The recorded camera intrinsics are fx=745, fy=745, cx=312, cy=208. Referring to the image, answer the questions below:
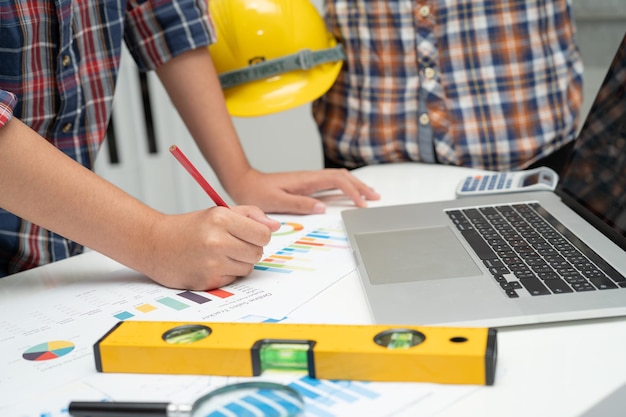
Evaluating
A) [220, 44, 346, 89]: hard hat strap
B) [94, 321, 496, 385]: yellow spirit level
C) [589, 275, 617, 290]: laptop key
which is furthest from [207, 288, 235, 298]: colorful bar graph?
[220, 44, 346, 89]: hard hat strap

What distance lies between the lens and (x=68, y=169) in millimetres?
790

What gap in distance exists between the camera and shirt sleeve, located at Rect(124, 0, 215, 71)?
1112 millimetres

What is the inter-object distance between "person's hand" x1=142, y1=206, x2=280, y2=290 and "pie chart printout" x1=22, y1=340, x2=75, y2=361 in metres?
0.15

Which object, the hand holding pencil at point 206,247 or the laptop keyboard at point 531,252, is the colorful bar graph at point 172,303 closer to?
the hand holding pencil at point 206,247

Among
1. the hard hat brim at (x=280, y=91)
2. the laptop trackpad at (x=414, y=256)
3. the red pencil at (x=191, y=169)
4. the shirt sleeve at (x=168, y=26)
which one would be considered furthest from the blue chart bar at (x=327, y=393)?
the hard hat brim at (x=280, y=91)

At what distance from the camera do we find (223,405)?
0.51m

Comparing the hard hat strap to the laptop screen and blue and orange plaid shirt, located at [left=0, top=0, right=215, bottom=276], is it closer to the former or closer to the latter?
blue and orange plaid shirt, located at [left=0, top=0, right=215, bottom=276]

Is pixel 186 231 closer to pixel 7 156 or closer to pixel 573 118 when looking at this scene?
pixel 7 156

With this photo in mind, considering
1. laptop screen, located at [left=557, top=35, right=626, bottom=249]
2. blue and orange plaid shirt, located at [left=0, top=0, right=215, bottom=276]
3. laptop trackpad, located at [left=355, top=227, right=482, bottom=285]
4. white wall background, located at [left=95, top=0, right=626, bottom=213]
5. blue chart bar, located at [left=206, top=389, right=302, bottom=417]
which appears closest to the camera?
blue chart bar, located at [left=206, top=389, right=302, bottom=417]

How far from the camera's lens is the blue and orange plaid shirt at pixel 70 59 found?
0.94 meters

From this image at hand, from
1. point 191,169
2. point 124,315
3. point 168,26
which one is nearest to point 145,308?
point 124,315

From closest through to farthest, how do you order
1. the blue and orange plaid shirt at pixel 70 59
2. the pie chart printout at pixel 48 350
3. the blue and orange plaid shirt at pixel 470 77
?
the pie chart printout at pixel 48 350 < the blue and orange plaid shirt at pixel 70 59 < the blue and orange plaid shirt at pixel 470 77

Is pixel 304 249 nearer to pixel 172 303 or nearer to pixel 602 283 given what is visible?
pixel 172 303

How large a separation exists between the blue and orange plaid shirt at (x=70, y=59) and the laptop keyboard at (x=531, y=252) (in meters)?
0.52
